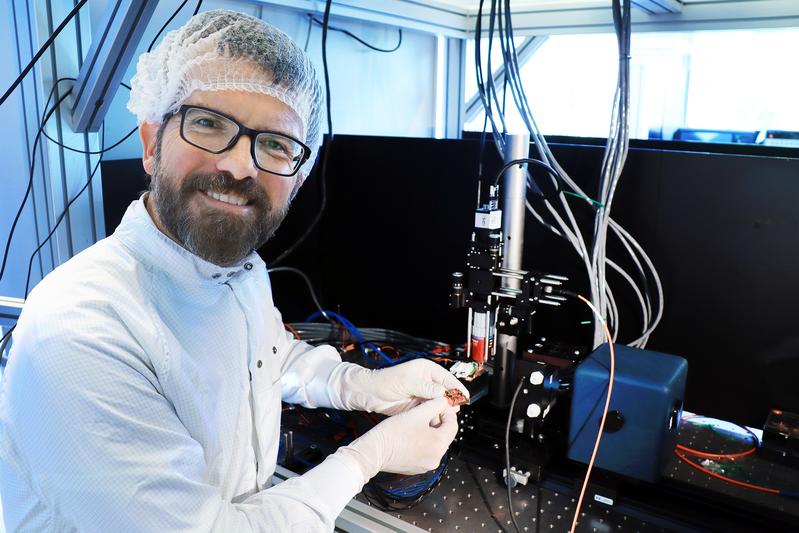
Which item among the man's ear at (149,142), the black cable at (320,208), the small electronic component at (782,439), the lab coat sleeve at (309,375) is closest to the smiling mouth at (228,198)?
the man's ear at (149,142)

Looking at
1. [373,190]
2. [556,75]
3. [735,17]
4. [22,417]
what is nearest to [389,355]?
[373,190]

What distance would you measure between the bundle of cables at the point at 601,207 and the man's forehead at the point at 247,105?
21.8 inches

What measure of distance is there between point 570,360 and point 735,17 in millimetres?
843

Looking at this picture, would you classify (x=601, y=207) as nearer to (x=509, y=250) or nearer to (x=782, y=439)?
(x=509, y=250)

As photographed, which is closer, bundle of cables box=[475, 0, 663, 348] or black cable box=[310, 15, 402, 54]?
bundle of cables box=[475, 0, 663, 348]

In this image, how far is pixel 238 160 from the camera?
835mm

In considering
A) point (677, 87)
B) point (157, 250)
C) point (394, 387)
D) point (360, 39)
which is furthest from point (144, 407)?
point (677, 87)

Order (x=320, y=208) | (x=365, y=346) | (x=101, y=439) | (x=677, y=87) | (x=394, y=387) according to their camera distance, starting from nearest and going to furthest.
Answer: (x=101, y=439)
(x=394, y=387)
(x=365, y=346)
(x=320, y=208)
(x=677, y=87)

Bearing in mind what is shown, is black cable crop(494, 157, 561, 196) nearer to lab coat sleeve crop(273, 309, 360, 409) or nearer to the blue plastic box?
the blue plastic box

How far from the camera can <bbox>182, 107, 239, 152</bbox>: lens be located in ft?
2.75

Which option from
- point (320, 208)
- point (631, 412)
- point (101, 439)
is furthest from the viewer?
point (320, 208)

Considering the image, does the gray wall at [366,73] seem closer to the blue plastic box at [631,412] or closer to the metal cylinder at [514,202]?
the metal cylinder at [514,202]

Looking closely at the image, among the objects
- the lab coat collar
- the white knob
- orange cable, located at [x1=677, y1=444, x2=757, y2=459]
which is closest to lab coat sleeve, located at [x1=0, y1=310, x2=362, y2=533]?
the lab coat collar

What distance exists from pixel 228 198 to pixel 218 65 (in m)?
0.18
